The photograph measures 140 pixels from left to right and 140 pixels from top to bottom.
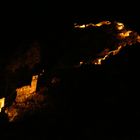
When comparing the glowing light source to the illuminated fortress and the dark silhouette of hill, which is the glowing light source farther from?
the illuminated fortress

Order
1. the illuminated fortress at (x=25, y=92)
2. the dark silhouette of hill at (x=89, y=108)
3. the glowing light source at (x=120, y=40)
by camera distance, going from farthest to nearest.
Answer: the glowing light source at (x=120, y=40)
the illuminated fortress at (x=25, y=92)
the dark silhouette of hill at (x=89, y=108)

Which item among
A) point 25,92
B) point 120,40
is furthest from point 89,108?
point 120,40

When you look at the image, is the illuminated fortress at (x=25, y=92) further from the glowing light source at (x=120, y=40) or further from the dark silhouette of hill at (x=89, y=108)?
the glowing light source at (x=120, y=40)

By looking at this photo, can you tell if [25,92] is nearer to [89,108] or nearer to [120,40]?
[89,108]

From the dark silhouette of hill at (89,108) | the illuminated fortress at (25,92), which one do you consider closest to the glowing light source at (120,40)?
the dark silhouette of hill at (89,108)

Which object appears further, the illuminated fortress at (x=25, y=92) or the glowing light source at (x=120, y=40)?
the glowing light source at (x=120, y=40)

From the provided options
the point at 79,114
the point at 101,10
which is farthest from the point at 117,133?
the point at 101,10

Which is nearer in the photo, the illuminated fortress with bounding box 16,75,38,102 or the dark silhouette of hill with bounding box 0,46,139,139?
the dark silhouette of hill with bounding box 0,46,139,139

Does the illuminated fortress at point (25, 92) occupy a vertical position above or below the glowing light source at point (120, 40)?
below

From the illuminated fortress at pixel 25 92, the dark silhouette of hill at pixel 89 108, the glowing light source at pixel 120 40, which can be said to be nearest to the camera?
the dark silhouette of hill at pixel 89 108

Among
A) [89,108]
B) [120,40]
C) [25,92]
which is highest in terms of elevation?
[120,40]

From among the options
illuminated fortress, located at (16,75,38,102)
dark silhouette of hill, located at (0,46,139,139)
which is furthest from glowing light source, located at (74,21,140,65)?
illuminated fortress, located at (16,75,38,102)

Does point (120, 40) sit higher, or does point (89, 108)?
point (120, 40)
